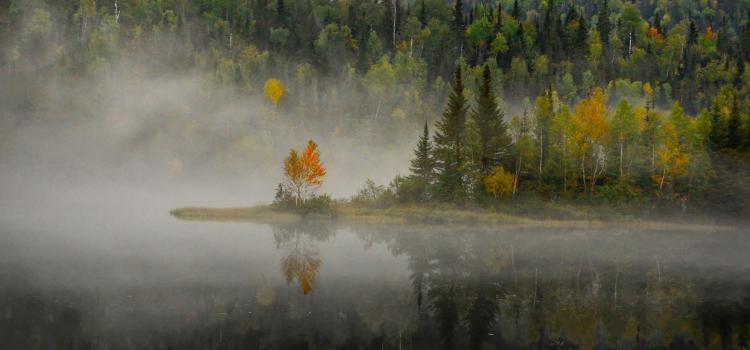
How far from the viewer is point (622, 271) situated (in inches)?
2313

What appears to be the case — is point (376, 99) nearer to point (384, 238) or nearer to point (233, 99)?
point (233, 99)

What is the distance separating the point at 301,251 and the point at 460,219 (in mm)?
30298

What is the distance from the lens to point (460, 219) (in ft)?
300

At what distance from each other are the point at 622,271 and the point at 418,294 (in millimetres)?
20185

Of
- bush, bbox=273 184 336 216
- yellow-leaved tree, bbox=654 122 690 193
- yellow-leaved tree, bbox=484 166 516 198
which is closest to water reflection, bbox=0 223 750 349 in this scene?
bush, bbox=273 184 336 216

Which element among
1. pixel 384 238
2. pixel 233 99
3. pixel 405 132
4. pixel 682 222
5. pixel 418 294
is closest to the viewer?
pixel 418 294

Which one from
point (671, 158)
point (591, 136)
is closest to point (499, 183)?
point (591, 136)

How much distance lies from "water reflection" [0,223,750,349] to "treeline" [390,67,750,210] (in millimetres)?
27754

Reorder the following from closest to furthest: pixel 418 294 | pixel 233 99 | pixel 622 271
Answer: pixel 418 294
pixel 622 271
pixel 233 99

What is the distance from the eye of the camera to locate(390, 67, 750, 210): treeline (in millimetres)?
95125

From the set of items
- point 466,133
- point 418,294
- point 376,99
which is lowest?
point 418,294

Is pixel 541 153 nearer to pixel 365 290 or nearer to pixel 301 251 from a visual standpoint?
pixel 301 251

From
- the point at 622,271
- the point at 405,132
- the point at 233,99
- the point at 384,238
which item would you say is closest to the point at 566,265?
the point at 622,271

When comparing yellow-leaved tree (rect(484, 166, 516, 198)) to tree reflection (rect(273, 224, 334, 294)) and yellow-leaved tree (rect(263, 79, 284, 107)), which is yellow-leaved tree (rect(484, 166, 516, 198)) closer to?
tree reflection (rect(273, 224, 334, 294))
